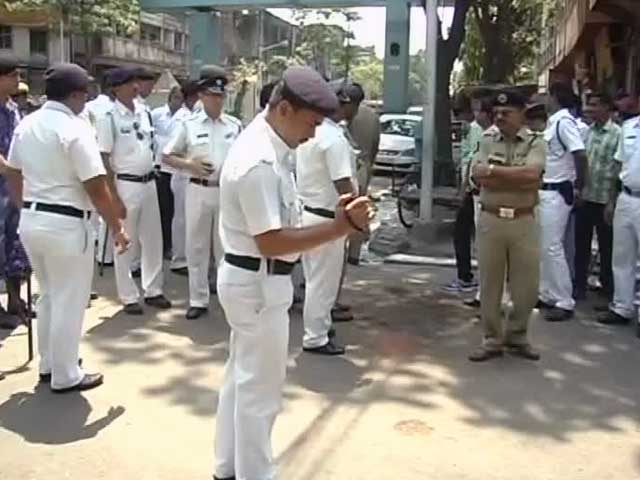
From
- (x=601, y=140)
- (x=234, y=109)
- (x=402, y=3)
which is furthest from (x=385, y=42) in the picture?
(x=601, y=140)

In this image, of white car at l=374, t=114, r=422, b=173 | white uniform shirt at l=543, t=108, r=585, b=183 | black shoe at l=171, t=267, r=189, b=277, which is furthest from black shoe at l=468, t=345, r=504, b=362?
white car at l=374, t=114, r=422, b=173

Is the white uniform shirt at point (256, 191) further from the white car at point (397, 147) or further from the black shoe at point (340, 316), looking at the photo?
the white car at point (397, 147)

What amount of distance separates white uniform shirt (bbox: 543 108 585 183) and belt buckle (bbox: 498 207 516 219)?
1.29 m

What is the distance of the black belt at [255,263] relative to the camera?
3.25 m

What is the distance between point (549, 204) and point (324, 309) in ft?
7.15

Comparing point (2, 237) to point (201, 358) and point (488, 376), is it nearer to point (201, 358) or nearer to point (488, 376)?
point (201, 358)

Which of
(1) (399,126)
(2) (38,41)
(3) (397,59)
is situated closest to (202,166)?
(1) (399,126)

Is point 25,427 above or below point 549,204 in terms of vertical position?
below

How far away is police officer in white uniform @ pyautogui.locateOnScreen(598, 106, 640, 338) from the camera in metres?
6.31

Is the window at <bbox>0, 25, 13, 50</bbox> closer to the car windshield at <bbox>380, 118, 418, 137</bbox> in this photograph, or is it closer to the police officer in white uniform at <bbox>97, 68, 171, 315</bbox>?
the car windshield at <bbox>380, 118, 418, 137</bbox>

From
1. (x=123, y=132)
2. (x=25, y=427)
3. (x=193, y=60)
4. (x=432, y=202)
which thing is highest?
(x=193, y=60)

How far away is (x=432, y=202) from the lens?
407 inches

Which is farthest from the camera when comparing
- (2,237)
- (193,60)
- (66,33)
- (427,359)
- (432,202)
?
(66,33)

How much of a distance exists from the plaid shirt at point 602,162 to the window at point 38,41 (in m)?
41.2
